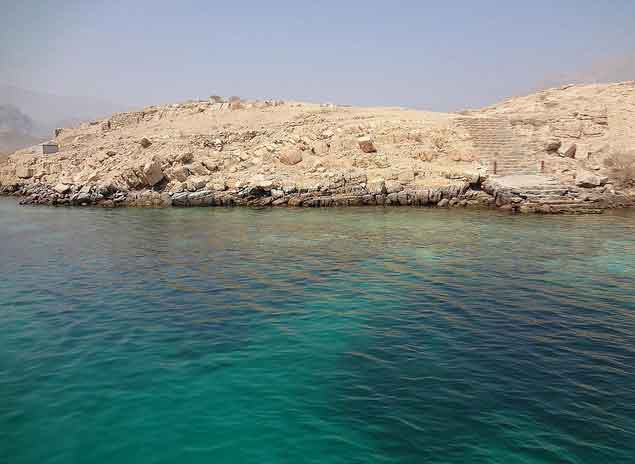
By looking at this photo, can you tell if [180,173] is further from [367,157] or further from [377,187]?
[377,187]

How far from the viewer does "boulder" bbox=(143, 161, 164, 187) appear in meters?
37.5

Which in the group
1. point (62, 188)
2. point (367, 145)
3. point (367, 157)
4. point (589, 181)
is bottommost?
point (589, 181)

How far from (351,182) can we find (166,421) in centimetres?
2793

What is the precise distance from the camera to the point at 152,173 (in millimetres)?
37812

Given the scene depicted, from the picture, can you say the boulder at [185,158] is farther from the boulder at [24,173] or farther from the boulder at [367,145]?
the boulder at [24,173]

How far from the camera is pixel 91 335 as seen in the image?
9.66m

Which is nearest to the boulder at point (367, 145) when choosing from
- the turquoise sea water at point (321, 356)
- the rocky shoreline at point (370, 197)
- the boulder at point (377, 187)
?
the rocky shoreline at point (370, 197)

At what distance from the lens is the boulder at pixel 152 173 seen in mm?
37500

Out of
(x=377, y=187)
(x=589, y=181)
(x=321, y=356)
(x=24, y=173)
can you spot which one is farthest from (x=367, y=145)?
(x=24, y=173)

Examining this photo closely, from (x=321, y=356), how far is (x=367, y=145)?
29.4m

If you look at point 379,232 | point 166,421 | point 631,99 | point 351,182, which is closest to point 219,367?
point 166,421

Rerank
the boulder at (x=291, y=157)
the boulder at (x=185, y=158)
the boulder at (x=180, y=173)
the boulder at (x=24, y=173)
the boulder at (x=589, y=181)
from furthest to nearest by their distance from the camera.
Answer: the boulder at (x=24, y=173), the boulder at (x=185, y=158), the boulder at (x=180, y=173), the boulder at (x=291, y=157), the boulder at (x=589, y=181)

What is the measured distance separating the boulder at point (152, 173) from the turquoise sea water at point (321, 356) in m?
20.4

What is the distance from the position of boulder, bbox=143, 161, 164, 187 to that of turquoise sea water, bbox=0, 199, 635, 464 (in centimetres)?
2042
